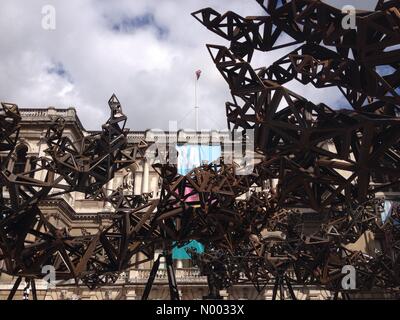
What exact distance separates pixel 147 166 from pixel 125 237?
30.9 metres

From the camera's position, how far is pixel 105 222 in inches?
1563

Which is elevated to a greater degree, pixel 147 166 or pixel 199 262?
pixel 147 166

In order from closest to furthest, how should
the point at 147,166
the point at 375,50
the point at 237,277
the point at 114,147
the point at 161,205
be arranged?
the point at 375,50
the point at 114,147
the point at 161,205
the point at 237,277
the point at 147,166

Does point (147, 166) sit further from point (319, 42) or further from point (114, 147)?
point (319, 42)

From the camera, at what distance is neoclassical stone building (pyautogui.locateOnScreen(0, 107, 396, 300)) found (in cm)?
3416

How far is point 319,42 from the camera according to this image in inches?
385

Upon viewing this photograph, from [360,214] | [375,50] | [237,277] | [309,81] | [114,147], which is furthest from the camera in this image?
[237,277]

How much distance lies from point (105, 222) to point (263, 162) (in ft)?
95.6

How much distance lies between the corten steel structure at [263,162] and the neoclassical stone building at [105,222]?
15.5 meters

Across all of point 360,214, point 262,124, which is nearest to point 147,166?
point 360,214

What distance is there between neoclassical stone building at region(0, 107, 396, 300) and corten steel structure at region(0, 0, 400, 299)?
15543mm

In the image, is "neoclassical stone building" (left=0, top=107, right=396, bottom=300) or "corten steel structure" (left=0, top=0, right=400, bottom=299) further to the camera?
"neoclassical stone building" (left=0, top=107, right=396, bottom=300)

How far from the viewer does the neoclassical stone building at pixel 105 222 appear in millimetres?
34156

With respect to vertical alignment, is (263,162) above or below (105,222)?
below
